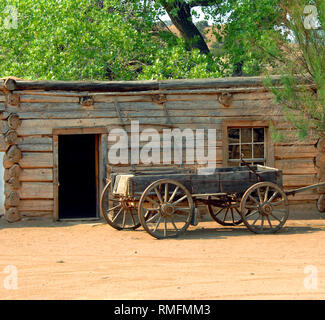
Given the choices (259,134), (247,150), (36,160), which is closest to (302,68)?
(259,134)

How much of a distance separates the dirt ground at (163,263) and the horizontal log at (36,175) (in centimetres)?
105

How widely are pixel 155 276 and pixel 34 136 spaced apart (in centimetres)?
579

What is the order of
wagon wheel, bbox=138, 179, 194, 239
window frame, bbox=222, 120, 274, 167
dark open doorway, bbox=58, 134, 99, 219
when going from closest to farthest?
wagon wheel, bbox=138, 179, 194, 239 < window frame, bbox=222, 120, 274, 167 < dark open doorway, bbox=58, 134, 99, 219

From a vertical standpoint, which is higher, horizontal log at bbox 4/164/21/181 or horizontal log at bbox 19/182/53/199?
horizontal log at bbox 4/164/21/181

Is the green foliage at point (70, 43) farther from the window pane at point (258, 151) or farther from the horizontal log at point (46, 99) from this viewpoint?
the window pane at point (258, 151)

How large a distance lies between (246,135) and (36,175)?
14.8ft

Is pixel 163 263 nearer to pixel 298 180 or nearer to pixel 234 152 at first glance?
pixel 234 152

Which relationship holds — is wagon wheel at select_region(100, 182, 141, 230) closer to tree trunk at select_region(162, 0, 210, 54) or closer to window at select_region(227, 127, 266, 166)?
window at select_region(227, 127, 266, 166)

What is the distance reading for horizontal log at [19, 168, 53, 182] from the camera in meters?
11.6

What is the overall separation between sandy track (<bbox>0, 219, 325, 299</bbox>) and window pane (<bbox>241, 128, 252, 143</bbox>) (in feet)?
7.42

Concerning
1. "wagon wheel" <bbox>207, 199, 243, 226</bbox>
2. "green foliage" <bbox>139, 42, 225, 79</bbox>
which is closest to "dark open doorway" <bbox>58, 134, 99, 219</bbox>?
"green foliage" <bbox>139, 42, 225, 79</bbox>

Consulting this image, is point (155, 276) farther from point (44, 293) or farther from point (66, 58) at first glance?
point (66, 58)

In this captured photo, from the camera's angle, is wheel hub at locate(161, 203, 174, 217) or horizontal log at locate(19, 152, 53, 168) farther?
horizontal log at locate(19, 152, 53, 168)

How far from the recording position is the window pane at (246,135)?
12.4 m
